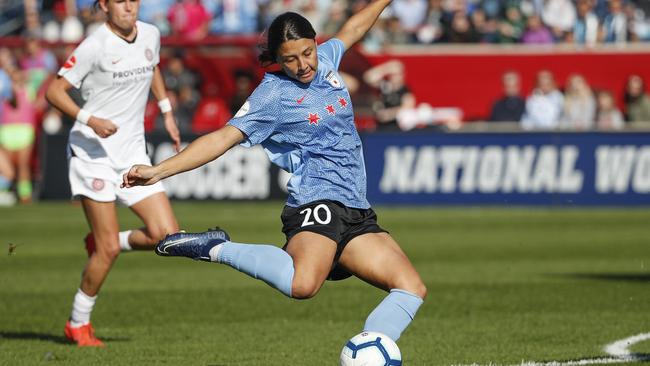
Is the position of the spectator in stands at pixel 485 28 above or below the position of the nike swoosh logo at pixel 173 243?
below

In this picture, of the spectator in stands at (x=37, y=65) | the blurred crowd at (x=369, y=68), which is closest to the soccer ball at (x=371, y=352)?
the blurred crowd at (x=369, y=68)

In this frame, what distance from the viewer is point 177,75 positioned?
1017 inches

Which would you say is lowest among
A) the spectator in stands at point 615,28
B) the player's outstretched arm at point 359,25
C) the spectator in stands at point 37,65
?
the spectator in stands at point 37,65

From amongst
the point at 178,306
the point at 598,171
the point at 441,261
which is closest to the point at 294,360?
the point at 178,306

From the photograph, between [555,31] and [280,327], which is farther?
[555,31]

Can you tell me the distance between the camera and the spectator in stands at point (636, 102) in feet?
78.9

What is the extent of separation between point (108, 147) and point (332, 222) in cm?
282

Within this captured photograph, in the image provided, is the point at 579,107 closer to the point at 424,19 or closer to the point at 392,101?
the point at 392,101

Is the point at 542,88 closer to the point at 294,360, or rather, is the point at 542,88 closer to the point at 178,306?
the point at 178,306

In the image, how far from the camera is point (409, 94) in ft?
80.3

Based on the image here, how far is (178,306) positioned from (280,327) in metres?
1.68

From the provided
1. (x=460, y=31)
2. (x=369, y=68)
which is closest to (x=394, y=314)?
(x=369, y=68)

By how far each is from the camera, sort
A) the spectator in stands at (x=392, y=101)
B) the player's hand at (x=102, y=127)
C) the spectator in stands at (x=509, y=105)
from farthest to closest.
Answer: the spectator in stands at (x=509, y=105), the spectator in stands at (x=392, y=101), the player's hand at (x=102, y=127)

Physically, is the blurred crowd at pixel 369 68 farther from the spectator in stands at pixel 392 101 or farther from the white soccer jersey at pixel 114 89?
the white soccer jersey at pixel 114 89
